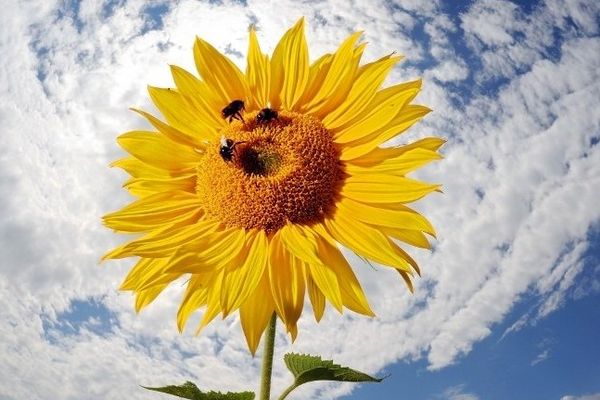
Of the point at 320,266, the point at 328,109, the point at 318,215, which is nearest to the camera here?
the point at 320,266

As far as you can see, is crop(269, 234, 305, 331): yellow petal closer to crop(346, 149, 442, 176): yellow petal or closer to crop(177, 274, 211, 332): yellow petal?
crop(177, 274, 211, 332): yellow petal

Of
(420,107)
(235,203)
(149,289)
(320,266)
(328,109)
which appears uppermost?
(328,109)

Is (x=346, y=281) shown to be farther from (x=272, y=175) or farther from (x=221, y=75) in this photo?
(x=221, y=75)

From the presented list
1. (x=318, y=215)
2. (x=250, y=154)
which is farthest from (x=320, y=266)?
(x=250, y=154)

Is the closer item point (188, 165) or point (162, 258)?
point (162, 258)

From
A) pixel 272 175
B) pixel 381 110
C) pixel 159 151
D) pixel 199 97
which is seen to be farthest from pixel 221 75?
pixel 381 110

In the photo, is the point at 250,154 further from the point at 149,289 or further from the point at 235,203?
the point at 149,289
